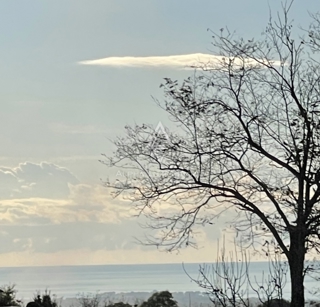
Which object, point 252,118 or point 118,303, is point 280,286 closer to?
point 252,118

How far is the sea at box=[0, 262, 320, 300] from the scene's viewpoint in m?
16.1

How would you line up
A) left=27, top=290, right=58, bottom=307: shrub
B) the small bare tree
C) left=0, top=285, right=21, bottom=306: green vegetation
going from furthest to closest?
1. left=0, top=285, right=21, bottom=306: green vegetation
2. left=27, top=290, right=58, bottom=307: shrub
3. the small bare tree

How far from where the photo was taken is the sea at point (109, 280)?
52.8 feet

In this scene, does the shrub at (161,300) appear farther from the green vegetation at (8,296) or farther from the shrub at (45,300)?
the green vegetation at (8,296)

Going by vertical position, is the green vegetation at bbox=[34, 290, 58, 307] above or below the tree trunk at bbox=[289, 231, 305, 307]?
below

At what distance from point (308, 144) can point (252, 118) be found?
1.53 m

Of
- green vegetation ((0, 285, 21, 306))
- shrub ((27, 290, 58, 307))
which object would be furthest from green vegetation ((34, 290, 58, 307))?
green vegetation ((0, 285, 21, 306))

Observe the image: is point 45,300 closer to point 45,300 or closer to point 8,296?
point 45,300

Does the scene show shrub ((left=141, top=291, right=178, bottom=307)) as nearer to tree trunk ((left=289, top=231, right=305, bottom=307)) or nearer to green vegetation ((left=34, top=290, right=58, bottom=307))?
green vegetation ((left=34, top=290, right=58, bottom=307))

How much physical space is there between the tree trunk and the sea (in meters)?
0.18

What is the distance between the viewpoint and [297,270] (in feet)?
52.8

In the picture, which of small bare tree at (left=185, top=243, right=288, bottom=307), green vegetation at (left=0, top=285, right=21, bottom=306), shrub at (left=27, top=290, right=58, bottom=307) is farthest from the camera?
green vegetation at (left=0, top=285, right=21, bottom=306)

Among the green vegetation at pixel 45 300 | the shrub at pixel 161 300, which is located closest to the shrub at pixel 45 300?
the green vegetation at pixel 45 300

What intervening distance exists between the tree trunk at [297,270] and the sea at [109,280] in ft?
0.58
